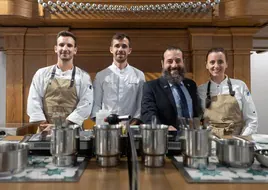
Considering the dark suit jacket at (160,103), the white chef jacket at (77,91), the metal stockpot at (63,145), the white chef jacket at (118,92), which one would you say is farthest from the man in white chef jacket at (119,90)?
the metal stockpot at (63,145)

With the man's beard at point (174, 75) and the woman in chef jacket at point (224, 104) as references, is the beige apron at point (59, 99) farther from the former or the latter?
the woman in chef jacket at point (224, 104)

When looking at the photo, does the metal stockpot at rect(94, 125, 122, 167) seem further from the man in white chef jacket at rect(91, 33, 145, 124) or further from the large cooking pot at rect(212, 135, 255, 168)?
the man in white chef jacket at rect(91, 33, 145, 124)

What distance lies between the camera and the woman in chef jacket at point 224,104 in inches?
84.9

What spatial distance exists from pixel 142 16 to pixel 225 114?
1.20m

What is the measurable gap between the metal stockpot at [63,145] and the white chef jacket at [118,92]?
1.30 m

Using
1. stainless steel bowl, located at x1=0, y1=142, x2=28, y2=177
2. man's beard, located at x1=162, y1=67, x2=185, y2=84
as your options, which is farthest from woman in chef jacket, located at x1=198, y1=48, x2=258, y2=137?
stainless steel bowl, located at x1=0, y1=142, x2=28, y2=177

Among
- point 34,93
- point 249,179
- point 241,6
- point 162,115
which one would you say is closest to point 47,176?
point 249,179

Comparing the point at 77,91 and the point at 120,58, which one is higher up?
the point at 120,58

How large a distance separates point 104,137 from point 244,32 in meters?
2.34

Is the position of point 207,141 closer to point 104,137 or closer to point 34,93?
point 104,137

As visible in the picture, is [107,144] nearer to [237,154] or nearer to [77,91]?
[237,154]

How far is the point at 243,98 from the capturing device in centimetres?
224

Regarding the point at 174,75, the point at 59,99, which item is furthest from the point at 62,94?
the point at 174,75

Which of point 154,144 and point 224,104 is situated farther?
point 224,104
